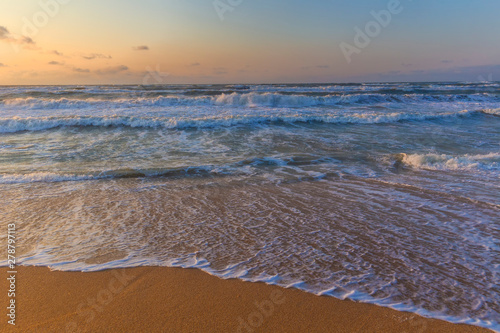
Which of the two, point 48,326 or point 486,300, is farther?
point 486,300

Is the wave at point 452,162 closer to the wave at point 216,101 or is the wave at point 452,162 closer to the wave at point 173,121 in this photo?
the wave at point 173,121

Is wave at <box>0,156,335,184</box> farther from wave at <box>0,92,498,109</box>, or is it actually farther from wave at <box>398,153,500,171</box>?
wave at <box>0,92,498,109</box>

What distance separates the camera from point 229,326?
104 inches

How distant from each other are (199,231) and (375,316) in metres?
2.54

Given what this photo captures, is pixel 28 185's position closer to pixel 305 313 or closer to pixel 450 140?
pixel 305 313

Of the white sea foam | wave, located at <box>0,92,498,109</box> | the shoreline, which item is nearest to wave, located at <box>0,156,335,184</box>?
the white sea foam

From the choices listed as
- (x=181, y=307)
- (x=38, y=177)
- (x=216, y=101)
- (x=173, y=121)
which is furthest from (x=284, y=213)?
(x=216, y=101)

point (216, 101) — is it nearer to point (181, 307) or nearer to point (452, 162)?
point (452, 162)

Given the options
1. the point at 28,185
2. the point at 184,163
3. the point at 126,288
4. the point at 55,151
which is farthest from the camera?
the point at 55,151

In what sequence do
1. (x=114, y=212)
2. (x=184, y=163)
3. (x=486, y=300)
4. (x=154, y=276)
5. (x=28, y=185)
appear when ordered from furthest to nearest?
(x=184, y=163) < (x=28, y=185) < (x=114, y=212) < (x=154, y=276) < (x=486, y=300)

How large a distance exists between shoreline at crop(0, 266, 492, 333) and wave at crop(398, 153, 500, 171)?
6.08 metres

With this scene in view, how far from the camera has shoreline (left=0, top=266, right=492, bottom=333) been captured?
2.62 meters

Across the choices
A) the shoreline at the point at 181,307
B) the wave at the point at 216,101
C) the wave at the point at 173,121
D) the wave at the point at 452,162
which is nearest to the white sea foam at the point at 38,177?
the shoreline at the point at 181,307

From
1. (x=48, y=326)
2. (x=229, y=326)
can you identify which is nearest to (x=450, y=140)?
(x=229, y=326)
